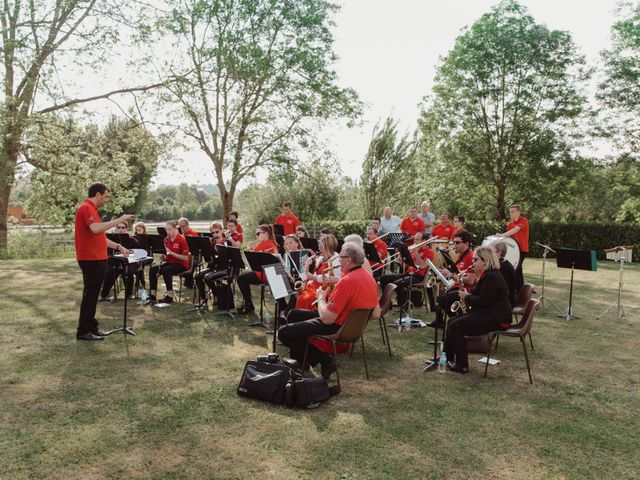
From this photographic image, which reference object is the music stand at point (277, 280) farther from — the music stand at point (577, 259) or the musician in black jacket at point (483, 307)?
the music stand at point (577, 259)

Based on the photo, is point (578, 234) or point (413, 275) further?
point (578, 234)

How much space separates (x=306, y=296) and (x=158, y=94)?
15.0 metres

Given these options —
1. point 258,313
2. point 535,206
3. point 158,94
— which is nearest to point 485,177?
point 535,206

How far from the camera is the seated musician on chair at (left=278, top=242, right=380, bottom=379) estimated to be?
5.05 metres

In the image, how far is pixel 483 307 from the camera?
5.53m

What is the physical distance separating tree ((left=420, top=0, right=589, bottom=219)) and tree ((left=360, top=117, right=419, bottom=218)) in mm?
2456

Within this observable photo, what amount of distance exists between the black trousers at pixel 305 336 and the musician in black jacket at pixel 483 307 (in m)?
1.54

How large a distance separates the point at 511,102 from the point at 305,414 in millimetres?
23063

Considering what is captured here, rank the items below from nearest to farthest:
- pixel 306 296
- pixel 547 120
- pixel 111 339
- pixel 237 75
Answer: pixel 306 296 < pixel 111 339 < pixel 237 75 < pixel 547 120

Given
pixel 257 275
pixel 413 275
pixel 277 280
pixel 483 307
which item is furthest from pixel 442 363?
pixel 257 275

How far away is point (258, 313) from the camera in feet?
29.3

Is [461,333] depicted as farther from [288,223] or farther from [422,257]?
[288,223]

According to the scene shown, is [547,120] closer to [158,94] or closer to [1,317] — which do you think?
[158,94]

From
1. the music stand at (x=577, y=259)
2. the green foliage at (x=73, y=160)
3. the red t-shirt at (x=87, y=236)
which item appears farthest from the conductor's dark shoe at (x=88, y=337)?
the green foliage at (x=73, y=160)
